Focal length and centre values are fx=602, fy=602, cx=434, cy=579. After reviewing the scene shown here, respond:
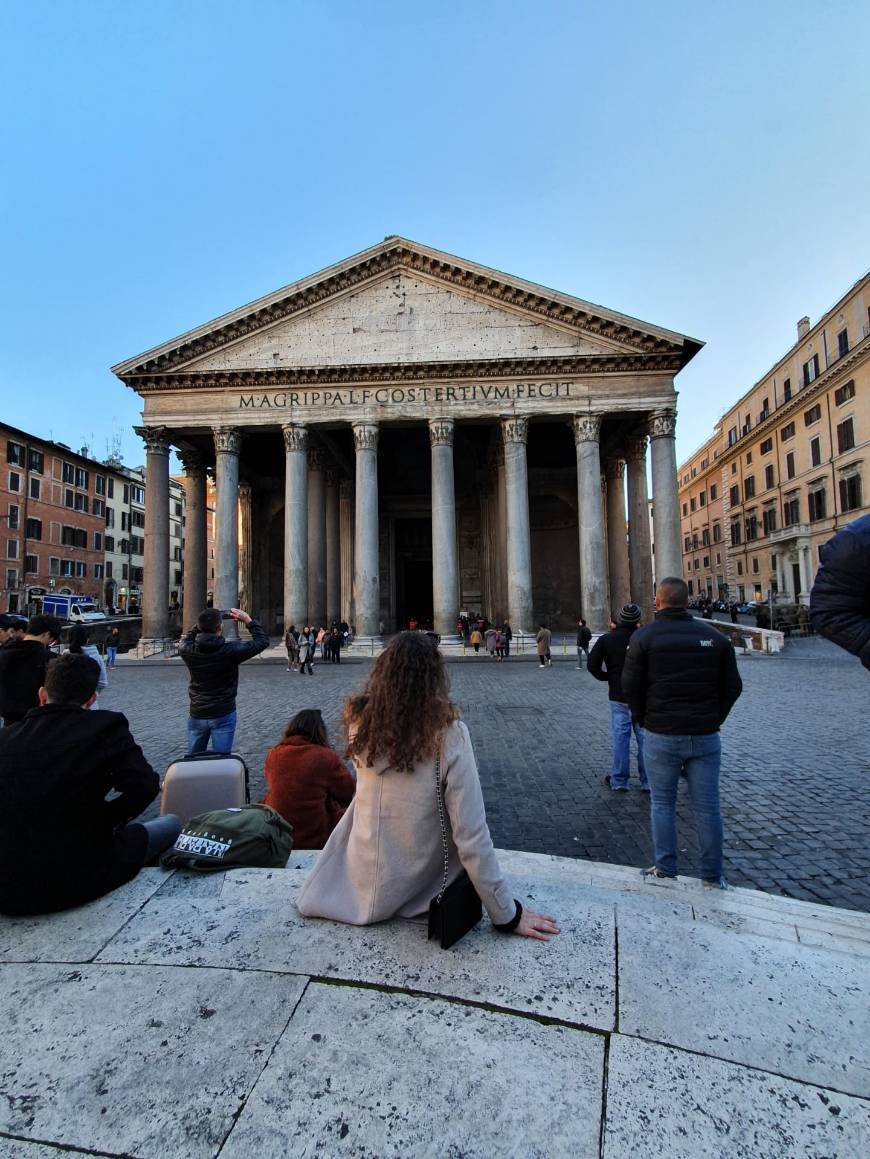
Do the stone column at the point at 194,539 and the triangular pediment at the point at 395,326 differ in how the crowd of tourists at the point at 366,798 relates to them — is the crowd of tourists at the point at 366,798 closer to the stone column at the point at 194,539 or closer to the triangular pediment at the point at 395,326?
the triangular pediment at the point at 395,326

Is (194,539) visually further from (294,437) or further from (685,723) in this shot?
(685,723)

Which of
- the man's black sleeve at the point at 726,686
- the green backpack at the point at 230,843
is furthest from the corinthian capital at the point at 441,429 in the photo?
the green backpack at the point at 230,843

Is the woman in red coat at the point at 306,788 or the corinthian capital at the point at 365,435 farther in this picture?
the corinthian capital at the point at 365,435

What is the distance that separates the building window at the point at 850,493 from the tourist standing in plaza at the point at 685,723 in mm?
34653

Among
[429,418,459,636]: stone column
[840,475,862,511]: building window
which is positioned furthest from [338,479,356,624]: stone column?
[840,475,862,511]: building window

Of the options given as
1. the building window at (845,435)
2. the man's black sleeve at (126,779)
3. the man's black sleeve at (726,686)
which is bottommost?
the man's black sleeve at (126,779)

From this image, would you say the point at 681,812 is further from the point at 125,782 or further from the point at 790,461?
the point at 790,461

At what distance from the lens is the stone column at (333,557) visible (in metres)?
26.9

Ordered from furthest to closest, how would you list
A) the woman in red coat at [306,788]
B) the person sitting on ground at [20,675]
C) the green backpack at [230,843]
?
1. the person sitting on ground at [20,675]
2. the woman in red coat at [306,788]
3. the green backpack at [230,843]

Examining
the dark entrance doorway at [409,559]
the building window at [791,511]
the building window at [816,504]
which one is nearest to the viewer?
the dark entrance doorway at [409,559]

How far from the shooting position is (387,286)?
22.2m

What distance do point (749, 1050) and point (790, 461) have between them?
145 ft

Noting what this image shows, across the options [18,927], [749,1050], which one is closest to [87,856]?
[18,927]

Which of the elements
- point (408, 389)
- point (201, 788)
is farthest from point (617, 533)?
point (201, 788)
